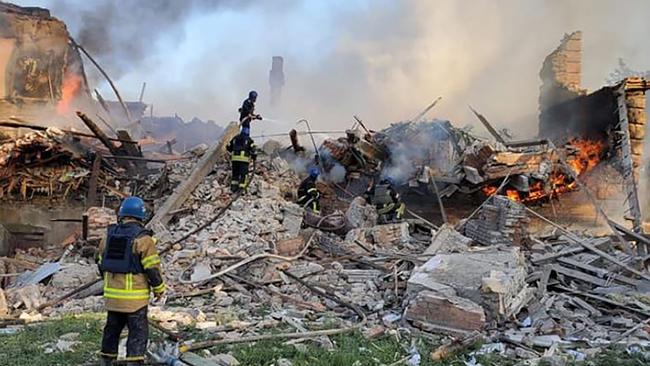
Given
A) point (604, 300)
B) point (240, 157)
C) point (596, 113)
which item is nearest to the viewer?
point (604, 300)

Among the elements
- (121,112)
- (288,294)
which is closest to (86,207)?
(288,294)

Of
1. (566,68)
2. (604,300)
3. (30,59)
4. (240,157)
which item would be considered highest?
(566,68)

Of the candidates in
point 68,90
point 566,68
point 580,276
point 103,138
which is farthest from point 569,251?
point 68,90

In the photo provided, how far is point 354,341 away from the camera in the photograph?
5.69m

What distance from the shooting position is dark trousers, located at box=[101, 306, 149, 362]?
181 inches

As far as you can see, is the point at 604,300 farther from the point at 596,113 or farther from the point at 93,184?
the point at 93,184

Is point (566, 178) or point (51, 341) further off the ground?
point (566, 178)

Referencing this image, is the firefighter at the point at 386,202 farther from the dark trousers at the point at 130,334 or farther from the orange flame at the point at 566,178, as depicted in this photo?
the dark trousers at the point at 130,334

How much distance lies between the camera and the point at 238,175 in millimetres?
11227

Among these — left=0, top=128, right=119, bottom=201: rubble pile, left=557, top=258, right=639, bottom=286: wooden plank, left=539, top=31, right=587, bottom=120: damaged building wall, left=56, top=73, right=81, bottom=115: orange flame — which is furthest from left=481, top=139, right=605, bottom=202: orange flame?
left=56, top=73, right=81, bottom=115: orange flame

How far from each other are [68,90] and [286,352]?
15.8m

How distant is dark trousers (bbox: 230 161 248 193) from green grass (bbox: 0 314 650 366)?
550 cm

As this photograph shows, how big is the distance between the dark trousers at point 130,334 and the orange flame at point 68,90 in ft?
47.5

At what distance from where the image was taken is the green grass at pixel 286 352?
4.97 metres
